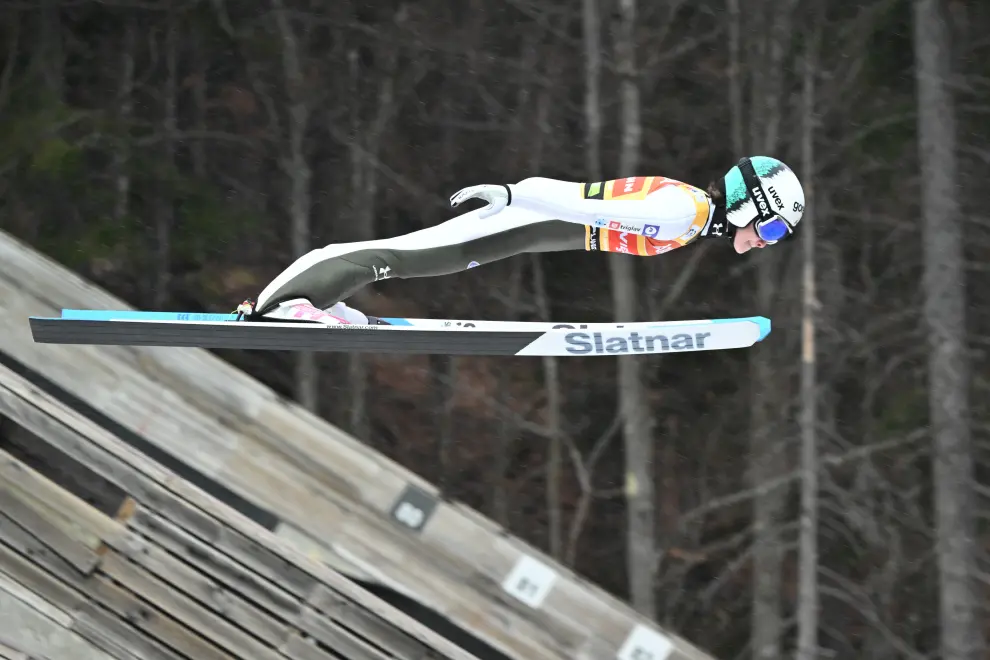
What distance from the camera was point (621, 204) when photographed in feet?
11.6

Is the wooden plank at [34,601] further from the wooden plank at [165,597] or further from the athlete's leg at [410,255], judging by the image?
the athlete's leg at [410,255]

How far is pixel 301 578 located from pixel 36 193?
13.7 ft

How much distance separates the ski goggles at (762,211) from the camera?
11.7 ft

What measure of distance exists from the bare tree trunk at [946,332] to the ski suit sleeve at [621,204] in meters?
3.56

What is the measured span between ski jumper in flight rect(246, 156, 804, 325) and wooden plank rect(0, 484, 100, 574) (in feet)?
5.83

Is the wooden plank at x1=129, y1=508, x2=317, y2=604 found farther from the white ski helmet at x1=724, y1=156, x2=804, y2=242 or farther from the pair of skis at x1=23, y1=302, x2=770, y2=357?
the white ski helmet at x1=724, y1=156, x2=804, y2=242

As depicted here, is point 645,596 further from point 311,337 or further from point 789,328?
point 311,337

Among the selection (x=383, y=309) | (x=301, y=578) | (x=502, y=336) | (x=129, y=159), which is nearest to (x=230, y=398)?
A: (x=301, y=578)

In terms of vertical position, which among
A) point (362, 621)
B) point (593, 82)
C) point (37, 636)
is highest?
point (593, 82)

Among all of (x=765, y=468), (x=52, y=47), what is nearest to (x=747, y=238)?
(x=765, y=468)

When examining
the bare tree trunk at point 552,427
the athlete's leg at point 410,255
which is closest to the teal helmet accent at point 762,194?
the athlete's leg at point 410,255

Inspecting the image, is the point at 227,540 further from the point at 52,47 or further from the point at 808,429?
the point at 52,47

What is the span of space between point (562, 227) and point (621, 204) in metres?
0.25

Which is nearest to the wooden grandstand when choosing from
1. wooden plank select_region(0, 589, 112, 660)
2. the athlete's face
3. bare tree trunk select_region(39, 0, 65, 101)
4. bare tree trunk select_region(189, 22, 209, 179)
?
wooden plank select_region(0, 589, 112, 660)
